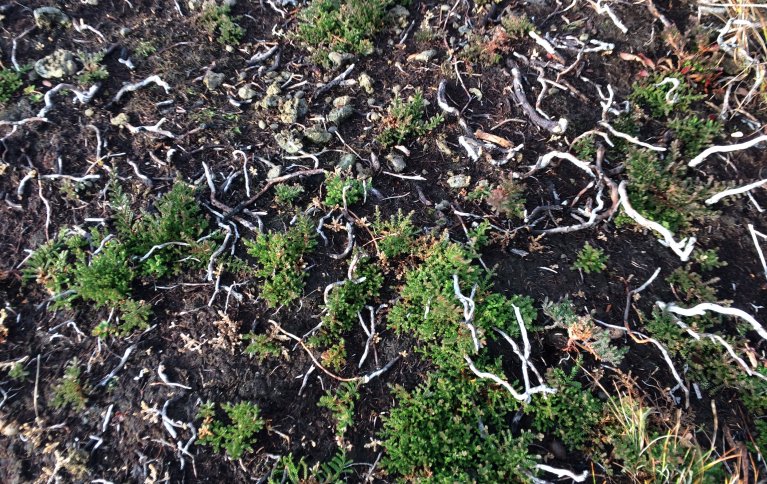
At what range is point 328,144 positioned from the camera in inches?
161

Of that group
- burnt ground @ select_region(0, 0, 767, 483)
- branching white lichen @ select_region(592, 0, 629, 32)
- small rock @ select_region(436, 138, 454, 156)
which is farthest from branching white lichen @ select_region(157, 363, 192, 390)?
branching white lichen @ select_region(592, 0, 629, 32)

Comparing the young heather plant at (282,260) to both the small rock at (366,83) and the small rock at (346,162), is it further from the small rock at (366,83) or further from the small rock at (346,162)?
the small rock at (366,83)

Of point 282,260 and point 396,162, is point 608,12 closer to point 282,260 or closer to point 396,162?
point 396,162

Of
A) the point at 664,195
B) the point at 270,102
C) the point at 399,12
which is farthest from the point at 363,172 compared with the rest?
the point at 664,195

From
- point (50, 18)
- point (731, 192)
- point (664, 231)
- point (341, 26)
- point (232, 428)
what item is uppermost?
point (50, 18)

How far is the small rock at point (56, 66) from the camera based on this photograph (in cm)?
416

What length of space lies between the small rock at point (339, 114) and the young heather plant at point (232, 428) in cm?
230

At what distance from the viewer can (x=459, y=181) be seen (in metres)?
3.90

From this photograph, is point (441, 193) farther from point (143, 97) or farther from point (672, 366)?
point (143, 97)

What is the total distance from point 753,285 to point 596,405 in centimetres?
161

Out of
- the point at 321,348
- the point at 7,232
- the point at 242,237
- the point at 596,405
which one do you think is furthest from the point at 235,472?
the point at 7,232

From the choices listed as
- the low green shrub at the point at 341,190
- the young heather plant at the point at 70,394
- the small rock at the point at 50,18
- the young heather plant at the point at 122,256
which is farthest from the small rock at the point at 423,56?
the young heather plant at the point at 70,394

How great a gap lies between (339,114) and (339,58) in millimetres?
618

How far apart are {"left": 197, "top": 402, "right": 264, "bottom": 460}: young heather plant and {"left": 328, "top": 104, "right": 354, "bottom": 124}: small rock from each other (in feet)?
7.53
